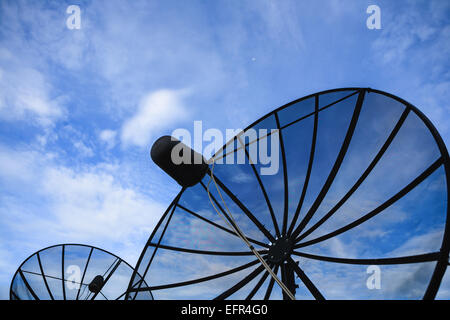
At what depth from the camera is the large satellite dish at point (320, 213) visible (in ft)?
11.7

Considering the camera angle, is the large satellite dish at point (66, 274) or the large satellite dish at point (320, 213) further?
the large satellite dish at point (66, 274)

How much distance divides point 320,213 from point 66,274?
870cm

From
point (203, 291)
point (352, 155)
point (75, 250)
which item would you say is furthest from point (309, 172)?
point (75, 250)

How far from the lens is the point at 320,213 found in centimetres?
529

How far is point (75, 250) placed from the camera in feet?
30.5

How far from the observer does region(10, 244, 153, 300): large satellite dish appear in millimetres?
9023

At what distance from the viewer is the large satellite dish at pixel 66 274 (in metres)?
9.02

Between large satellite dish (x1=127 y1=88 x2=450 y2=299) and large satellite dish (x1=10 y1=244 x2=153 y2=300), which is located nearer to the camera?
large satellite dish (x1=127 y1=88 x2=450 y2=299)

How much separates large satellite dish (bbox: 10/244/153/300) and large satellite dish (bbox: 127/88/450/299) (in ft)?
14.2

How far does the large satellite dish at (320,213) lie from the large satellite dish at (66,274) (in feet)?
14.2

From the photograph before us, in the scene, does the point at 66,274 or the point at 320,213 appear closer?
the point at 320,213
